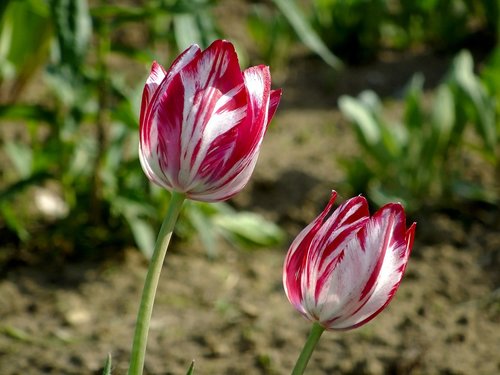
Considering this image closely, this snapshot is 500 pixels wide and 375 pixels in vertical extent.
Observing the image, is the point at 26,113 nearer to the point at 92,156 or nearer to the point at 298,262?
the point at 92,156

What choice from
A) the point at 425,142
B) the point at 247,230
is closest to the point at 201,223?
the point at 247,230

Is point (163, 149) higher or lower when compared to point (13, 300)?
higher

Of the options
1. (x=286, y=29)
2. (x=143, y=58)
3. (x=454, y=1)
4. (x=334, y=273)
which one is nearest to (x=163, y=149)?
(x=334, y=273)

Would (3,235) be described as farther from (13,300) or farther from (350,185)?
(350,185)

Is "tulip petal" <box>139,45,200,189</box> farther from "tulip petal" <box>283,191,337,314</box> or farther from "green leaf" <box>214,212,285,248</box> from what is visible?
"green leaf" <box>214,212,285,248</box>

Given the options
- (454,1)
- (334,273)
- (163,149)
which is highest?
(454,1)

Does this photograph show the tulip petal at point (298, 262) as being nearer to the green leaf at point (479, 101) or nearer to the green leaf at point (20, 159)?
the green leaf at point (20, 159)
